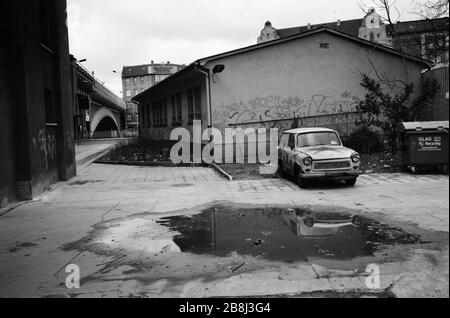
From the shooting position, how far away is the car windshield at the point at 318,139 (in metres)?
12.3

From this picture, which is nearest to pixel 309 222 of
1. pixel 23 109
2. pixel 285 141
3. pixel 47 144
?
pixel 285 141

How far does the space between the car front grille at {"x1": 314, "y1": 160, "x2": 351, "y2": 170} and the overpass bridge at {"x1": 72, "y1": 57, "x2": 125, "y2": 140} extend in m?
18.5

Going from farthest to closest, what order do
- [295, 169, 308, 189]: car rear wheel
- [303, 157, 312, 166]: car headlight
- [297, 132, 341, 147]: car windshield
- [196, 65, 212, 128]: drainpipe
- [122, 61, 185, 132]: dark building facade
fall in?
[122, 61, 185, 132]: dark building facade, [196, 65, 212, 128]: drainpipe, [297, 132, 341, 147]: car windshield, [295, 169, 308, 189]: car rear wheel, [303, 157, 312, 166]: car headlight

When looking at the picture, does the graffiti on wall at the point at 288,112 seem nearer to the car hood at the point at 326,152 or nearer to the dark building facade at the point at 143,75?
the car hood at the point at 326,152

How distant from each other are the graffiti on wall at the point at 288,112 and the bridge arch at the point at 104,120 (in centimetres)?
3389

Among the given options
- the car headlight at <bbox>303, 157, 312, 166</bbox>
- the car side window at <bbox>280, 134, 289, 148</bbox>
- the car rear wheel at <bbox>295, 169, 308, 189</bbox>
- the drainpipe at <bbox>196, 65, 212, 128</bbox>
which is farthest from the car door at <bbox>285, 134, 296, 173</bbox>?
the drainpipe at <bbox>196, 65, 212, 128</bbox>

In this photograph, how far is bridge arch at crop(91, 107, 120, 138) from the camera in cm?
5236

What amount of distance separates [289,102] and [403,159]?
25.1ft

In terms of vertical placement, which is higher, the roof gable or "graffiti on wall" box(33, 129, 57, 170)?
the roof gable

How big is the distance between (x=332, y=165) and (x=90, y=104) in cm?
3784

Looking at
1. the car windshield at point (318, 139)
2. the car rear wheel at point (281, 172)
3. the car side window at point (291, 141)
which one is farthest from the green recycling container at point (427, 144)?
the car rear wheel at point (281, 172)

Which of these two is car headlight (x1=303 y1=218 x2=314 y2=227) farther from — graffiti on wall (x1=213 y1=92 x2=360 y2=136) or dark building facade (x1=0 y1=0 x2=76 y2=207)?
graffiti on wall (x1=213 y1=92 x2=360 y2=136)

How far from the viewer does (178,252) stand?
19.5 ft

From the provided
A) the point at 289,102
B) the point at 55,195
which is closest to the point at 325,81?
the point at 289,102
